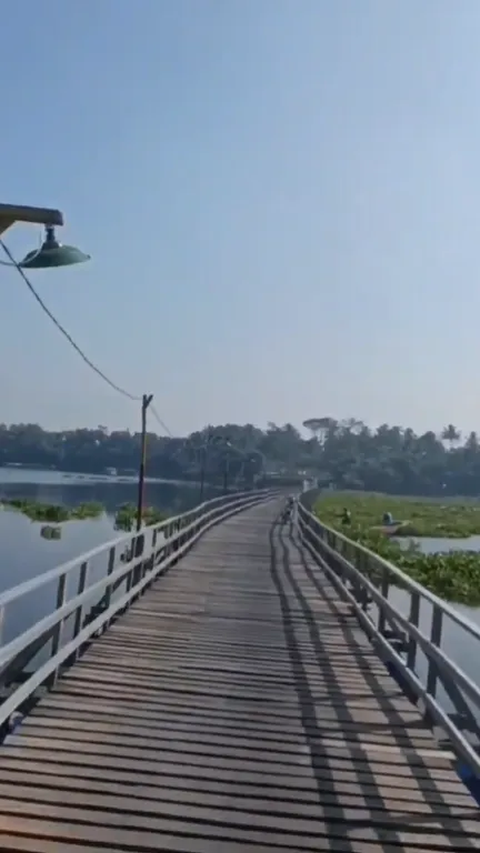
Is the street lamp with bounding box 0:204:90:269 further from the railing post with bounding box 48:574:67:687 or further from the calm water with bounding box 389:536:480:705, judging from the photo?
the calm water with bounding box 389:536:480:705

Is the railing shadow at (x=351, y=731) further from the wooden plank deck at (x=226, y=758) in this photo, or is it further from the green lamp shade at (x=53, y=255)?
the green lamp shade at (x=53, y=255)

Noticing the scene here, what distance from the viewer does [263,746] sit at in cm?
672

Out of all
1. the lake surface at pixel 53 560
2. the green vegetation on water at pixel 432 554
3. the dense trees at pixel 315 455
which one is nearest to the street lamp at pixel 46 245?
the lake surface at pixel 53 560

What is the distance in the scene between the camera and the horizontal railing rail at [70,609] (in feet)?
21.4

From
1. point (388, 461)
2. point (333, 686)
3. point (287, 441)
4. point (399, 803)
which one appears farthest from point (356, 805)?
point (287, 441)

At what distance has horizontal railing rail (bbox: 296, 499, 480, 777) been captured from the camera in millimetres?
6359

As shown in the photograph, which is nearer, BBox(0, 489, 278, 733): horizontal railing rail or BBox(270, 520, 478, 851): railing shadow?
BBox(270, 520, 478, 851): railing shadow

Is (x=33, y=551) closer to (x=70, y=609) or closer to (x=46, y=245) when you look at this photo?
(x=70, y=609)

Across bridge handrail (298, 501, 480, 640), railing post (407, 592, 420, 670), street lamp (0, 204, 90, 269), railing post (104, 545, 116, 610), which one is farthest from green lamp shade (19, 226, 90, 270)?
railing post (104, 545, 116, 610)

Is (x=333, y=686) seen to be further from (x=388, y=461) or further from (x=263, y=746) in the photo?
(x=388, y=461)

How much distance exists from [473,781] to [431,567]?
3221 centimetres

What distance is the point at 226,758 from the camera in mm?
6395

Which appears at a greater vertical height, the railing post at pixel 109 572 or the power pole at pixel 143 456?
the power pole at pixel 143 456

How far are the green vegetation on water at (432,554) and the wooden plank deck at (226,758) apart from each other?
24.0 meters
